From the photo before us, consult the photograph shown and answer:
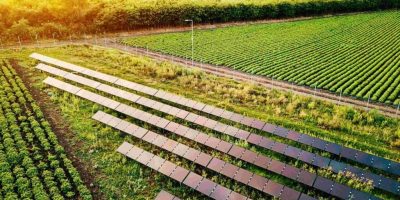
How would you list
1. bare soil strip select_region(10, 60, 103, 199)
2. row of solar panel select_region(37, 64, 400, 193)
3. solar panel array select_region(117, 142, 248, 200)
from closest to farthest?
solar panel array select_region(117, 142, 248, 200) < row of solar panel select_region(37, 64, 400, 193) < bare soil strip select_region(10, 60, 103, 199)

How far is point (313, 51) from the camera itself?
6556 centimetres

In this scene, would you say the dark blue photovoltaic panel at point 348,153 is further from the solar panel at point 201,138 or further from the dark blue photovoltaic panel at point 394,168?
the solar panel at point 201,138

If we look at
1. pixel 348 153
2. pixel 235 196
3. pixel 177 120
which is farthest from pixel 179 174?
pixel 348 153

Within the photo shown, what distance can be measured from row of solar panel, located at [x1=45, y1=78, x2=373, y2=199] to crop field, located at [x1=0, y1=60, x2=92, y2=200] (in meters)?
5.81

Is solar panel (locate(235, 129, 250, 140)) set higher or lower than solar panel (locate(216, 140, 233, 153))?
higher

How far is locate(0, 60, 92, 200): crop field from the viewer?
24469 mm

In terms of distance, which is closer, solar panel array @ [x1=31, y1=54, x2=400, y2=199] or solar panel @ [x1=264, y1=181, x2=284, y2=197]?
solar panel @ [x1=264, y1=181, x2=284, y2=197]

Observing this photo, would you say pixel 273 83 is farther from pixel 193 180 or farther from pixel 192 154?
pixel 193 180

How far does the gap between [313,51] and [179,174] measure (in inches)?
1886

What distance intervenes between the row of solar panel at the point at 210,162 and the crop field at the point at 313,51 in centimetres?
2524

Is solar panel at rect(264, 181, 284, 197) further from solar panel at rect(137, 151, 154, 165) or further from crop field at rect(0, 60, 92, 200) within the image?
crop field at rect(0, 60, 92, 200)

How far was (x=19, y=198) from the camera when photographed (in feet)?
78.6

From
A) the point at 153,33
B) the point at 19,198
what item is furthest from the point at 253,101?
the point at 153,33

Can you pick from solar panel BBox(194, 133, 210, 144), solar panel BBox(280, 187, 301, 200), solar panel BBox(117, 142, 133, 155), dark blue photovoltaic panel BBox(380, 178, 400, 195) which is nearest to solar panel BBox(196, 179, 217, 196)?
solar panel BBox(280, 187, 301, 200)
